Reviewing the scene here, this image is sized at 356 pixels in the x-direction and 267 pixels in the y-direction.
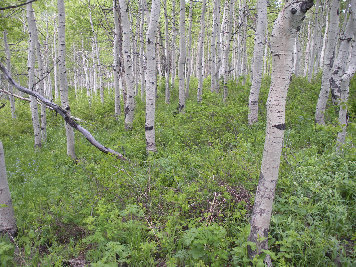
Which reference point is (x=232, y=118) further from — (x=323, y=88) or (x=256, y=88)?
(x=323, y=88)

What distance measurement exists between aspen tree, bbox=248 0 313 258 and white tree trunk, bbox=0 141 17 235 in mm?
3477

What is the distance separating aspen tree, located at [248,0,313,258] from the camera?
8.19 feet

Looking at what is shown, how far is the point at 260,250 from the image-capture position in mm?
3020

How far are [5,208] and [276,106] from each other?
4.01 m

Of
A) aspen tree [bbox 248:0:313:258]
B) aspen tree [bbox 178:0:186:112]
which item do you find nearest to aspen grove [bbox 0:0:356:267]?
aspen tree [bbox 248:0:313:258]

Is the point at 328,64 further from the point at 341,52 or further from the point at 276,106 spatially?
the point at 276,106

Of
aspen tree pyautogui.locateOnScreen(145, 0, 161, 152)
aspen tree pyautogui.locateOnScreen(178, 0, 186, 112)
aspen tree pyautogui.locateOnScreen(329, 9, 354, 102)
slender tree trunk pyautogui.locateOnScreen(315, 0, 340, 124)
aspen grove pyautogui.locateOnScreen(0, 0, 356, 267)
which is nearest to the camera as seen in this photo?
aspen grove pyautogui.locateOnScreen(0, 0, 356, 267)

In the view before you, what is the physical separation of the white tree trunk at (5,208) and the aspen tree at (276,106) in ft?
11.4

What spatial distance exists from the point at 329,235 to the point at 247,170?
176cm

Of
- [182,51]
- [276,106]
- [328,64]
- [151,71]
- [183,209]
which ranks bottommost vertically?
[183,209]

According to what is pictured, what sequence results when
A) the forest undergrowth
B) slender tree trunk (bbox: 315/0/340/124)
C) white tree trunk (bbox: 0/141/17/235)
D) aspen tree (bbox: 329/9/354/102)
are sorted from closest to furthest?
1. the forest undergrowth
2. white tree trunk (bbox: 0/141/17/235)
3. aspen tree (bbox: 329/9/354/102)
4. slender tree trunk (bbox: 315/0/340/124)

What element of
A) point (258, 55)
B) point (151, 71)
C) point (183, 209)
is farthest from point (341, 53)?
point (183, 209)

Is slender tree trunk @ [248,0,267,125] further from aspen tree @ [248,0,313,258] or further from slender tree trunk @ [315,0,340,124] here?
aspen tree @ [248,0,313,258]

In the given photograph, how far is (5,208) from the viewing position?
12.1 ft
